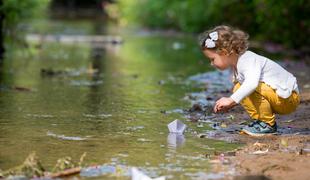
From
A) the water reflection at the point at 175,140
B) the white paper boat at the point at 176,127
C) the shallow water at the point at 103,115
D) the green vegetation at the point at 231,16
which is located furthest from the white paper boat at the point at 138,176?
the green vegetation at the point at 231,16

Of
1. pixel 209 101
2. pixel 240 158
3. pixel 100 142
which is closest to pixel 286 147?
pixel 240 158

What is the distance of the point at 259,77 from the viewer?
6.34m

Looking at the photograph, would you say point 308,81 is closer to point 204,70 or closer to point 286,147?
point 204,70

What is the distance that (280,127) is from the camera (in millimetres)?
6941

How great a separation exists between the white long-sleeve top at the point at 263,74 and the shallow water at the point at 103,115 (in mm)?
620

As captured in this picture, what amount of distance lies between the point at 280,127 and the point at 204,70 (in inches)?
273

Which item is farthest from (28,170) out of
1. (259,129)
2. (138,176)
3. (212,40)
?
(259,129)

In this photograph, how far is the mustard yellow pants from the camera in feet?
21.3

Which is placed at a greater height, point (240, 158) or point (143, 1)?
point (143, 1)

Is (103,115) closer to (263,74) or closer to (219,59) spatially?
(219,59)

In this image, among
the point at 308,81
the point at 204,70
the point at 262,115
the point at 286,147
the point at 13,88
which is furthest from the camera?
the point at 204,70

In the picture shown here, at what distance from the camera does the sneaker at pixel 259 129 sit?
6496mm

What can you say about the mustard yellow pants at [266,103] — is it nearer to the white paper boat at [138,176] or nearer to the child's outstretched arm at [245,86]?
the child's outstretched arm at [245,86]

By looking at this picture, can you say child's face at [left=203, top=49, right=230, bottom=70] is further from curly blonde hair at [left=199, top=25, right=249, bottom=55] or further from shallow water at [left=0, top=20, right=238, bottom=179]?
shallow water at [left=0, top=20, right=238, bottom=179]
